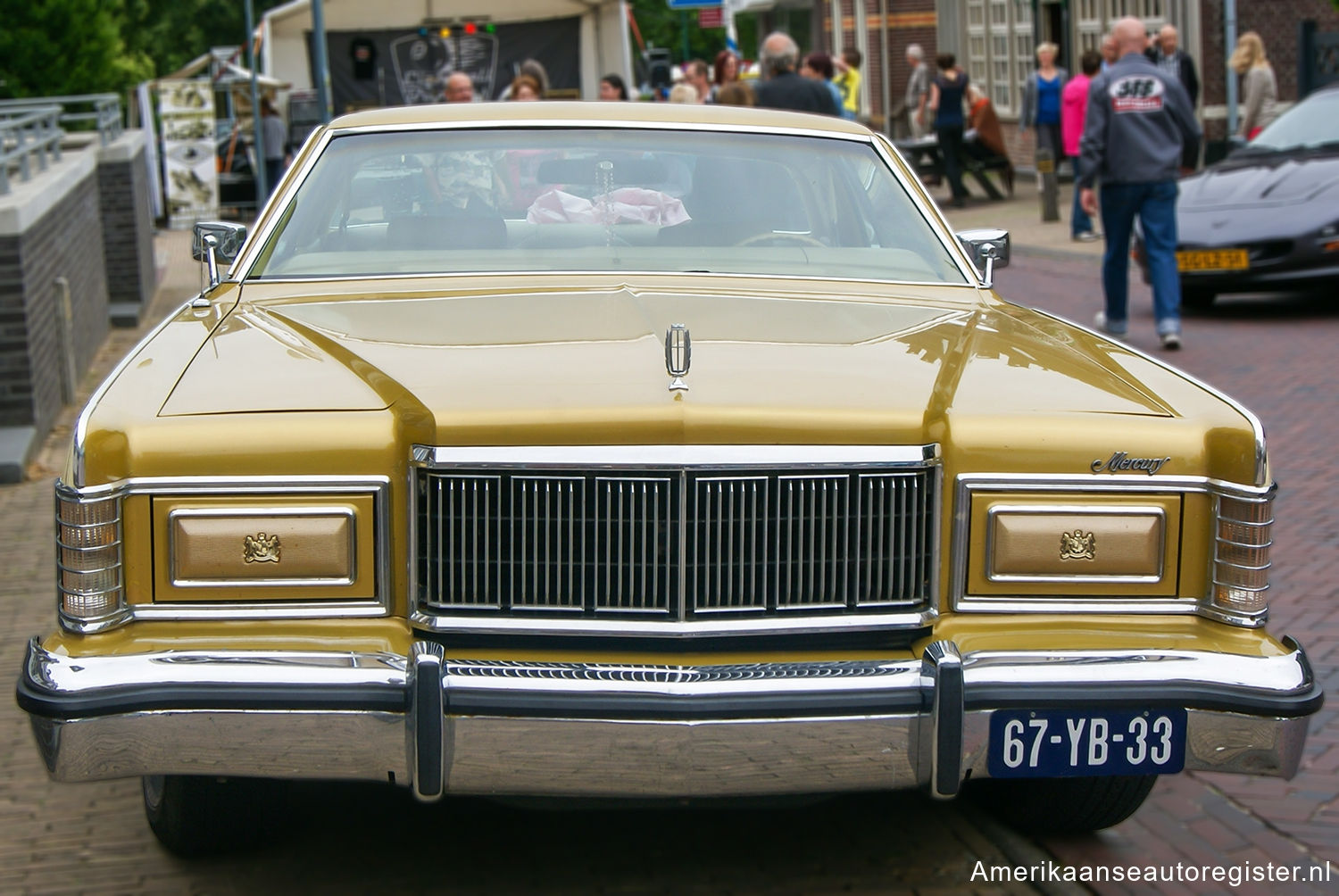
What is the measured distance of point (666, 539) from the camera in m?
3.16

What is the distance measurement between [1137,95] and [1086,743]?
7794mm

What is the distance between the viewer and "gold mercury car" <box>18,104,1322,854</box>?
120 inches

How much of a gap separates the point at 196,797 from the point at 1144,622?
198 centimetres

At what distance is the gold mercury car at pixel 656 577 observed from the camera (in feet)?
10.0

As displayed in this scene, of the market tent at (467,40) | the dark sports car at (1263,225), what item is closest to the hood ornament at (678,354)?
the dark sports car at (1263,225)

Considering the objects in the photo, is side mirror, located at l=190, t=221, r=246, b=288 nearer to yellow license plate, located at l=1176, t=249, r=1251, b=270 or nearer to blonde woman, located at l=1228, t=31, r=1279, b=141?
yellow license plate, located at l=1176, t=249, r=1251, b=270

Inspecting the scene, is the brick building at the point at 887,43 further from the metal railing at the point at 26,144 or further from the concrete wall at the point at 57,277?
the metal railing at the point at 26,144

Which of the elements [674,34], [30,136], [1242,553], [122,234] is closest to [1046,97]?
[122,234]

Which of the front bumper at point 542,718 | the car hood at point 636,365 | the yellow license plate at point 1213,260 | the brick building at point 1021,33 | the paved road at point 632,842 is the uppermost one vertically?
the brick building at point 1021,33

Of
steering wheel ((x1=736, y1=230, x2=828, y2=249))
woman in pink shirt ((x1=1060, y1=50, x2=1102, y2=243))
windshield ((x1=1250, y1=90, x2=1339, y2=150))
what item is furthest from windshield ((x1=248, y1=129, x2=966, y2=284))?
woman in pink shirt ((x1=1060, y1=50, x2=1102, y2=243))

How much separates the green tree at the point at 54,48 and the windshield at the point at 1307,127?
1971 cm

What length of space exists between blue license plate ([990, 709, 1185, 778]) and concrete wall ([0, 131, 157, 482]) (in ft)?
20.6

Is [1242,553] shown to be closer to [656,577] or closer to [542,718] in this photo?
[656,577]

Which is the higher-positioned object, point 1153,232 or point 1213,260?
point 1153,232
